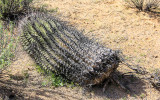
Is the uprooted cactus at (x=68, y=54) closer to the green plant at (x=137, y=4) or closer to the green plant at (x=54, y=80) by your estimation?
the green plant at (x=54, y=80)

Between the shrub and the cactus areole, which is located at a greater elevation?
the shrub

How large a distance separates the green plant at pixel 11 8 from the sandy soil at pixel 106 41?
2.92 ft

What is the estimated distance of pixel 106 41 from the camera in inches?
195

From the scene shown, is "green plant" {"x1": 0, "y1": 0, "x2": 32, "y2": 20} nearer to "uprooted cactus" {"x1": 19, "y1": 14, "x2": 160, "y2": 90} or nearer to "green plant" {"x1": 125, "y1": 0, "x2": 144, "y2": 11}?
"uprooted cactus" {"x1": 19, "y1": 14, "x2": 160, "y2": 90}

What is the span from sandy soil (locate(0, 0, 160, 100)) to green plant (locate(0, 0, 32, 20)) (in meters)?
0.89

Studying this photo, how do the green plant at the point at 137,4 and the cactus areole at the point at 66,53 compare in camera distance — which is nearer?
the cactus areole at the point at 66,53

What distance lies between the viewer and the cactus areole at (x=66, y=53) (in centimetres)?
342

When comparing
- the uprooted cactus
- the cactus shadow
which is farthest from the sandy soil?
the uprooted cactus

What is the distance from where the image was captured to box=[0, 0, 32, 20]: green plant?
5.37m

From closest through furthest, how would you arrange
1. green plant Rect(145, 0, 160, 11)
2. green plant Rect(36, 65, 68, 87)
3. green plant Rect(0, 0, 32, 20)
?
1. green plant Rect(36, 65, 68, 87)
2. green plant Rect(0, 0, 32, 20)
3. green plant Rect(145, 0, 160, 11)

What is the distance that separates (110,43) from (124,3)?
7.69 ft

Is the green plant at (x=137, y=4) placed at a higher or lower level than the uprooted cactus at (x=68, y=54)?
higher

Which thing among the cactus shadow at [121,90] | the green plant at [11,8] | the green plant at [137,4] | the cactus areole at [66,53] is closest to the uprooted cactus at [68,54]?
the cactus areole at [66,53]

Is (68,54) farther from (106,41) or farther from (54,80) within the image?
(106,41)
